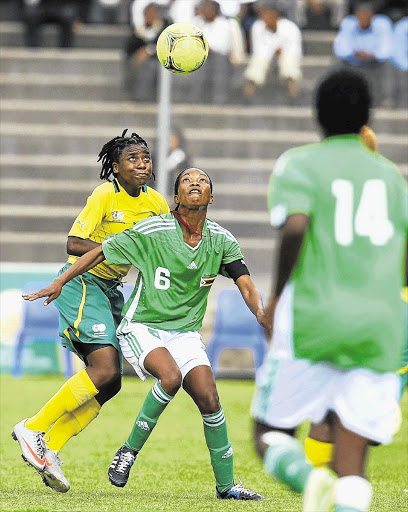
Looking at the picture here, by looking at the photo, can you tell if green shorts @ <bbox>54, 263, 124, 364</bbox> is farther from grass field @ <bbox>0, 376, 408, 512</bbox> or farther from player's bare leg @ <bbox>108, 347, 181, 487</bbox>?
grass field @ <bbox>0, 376, 408, 512</bbox>

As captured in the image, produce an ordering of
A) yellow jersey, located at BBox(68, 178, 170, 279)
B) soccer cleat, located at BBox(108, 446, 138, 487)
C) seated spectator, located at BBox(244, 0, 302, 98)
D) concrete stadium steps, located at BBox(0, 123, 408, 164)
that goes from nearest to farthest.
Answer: soccer cleat, located at BBox(108, 446, 138, 487) → yellow jersey, located at BBox(68, 178, 170, 279) → seated spectator, located at BBox(244, 0, 302, 98) → concrete stadium steps, located at BBox(0, 123, 408, 164)

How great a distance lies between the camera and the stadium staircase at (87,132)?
55.4 feet

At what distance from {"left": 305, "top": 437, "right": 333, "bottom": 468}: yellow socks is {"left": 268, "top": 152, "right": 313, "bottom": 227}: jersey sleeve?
1.32 m

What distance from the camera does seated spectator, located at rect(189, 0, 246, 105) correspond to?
55.6 ft

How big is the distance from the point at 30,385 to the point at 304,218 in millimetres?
Answer: 9818

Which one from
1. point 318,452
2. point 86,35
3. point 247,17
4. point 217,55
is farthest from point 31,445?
point 86,35

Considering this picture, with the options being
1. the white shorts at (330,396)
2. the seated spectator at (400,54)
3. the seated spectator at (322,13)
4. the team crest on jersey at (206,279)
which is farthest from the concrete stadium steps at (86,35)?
the white shorts at (330,396)

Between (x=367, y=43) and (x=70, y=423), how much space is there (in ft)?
35.8

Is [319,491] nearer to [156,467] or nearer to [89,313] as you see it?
[89,313]

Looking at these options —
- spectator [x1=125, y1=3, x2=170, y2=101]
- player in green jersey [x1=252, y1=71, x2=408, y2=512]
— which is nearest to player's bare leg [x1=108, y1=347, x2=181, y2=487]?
player in green jersey [x1=252, y1=71, x2=408, y2=512]

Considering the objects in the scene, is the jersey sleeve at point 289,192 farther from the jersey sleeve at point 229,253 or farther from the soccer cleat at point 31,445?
the soccer cleat at point 31,445

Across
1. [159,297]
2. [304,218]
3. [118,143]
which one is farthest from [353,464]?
[118,143]

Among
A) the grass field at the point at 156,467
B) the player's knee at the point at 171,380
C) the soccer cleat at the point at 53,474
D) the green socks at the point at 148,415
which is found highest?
the player's knee at the point at 171,380

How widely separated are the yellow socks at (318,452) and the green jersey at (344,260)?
915 mm
